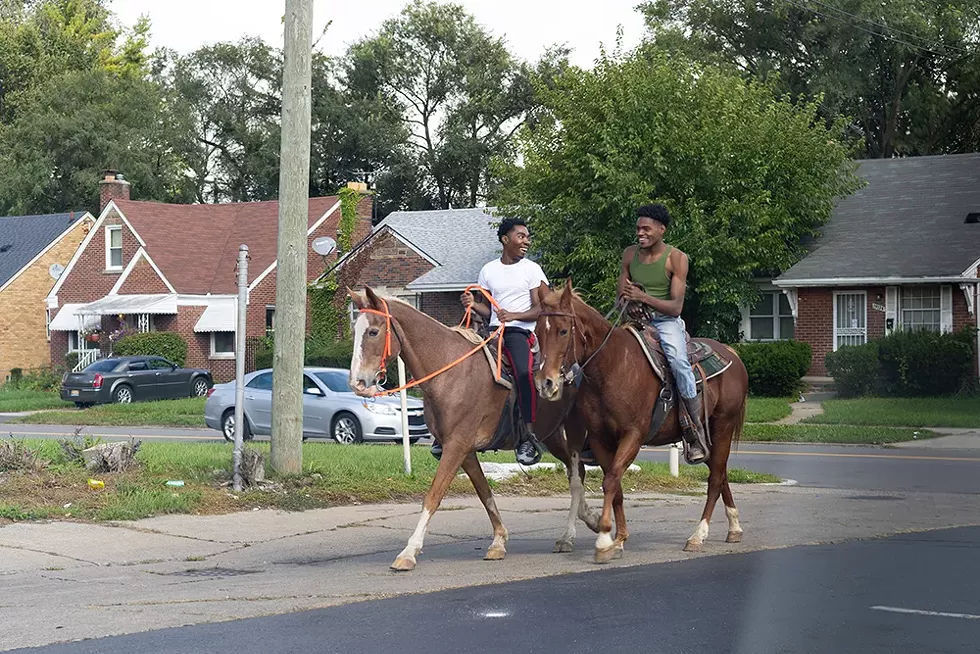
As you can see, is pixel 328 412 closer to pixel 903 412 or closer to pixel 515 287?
pixel 903 412

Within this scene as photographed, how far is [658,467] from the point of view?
736 inches

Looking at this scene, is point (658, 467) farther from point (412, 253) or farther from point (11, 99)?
point (11, 99)

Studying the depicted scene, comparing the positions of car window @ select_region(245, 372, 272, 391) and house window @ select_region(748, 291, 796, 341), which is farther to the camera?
house window @ select_region(748, 291, 796, 341)

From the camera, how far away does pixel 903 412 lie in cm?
2897

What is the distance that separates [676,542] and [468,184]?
187 ft

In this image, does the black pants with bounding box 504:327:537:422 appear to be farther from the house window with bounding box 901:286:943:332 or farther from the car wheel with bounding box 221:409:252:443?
the house window with bounding box 901:286:943:332

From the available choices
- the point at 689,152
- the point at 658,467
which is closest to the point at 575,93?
the point at 689,152

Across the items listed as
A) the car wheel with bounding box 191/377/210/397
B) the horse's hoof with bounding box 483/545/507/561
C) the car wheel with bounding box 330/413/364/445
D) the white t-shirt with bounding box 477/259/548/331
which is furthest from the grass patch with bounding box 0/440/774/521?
the car wheel with bounding box 191/377/210/397

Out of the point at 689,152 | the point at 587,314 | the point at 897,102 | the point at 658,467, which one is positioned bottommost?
the point at 658,467

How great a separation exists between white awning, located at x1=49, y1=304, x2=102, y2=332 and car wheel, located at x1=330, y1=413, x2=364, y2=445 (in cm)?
2757

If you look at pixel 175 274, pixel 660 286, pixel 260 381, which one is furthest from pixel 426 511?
pixel 175 274

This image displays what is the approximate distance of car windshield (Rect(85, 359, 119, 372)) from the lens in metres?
40.4

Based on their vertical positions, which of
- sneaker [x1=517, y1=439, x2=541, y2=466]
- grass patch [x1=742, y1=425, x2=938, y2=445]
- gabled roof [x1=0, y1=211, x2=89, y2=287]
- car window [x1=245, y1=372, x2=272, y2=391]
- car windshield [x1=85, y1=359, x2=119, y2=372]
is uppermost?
gabled roof [x1=0, y1=211, x2=89, y2=287]

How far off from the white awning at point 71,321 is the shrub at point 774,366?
26335 mm
